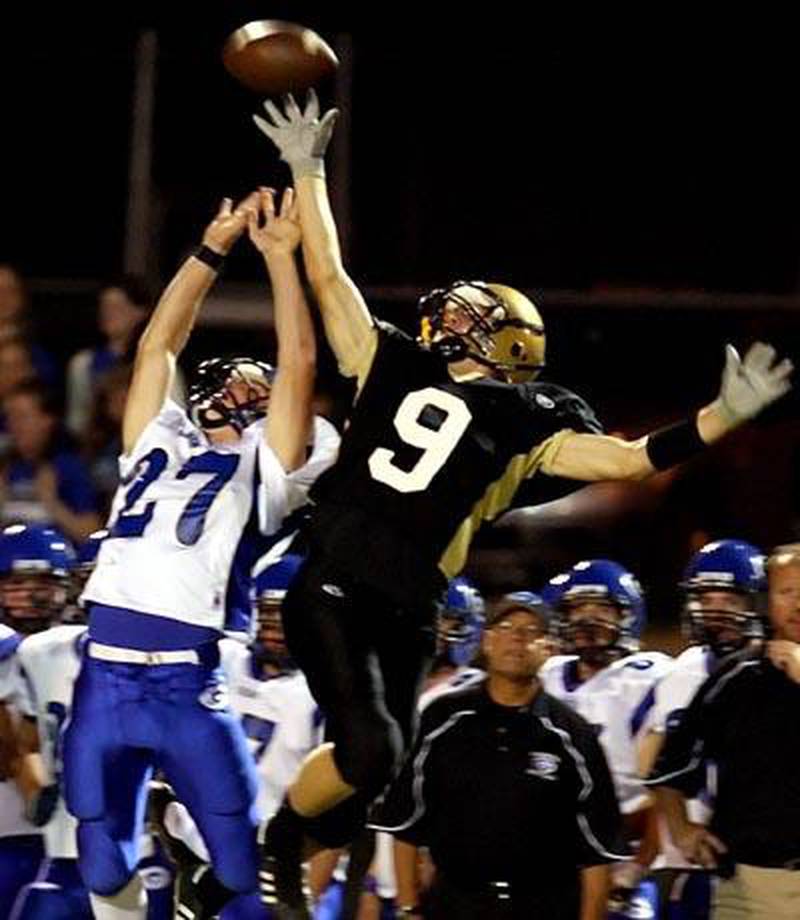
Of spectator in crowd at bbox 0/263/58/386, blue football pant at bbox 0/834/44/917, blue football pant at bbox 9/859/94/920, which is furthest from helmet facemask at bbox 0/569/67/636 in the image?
spectator in crowd at bbox 0/263/58/386

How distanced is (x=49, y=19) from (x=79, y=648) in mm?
4912

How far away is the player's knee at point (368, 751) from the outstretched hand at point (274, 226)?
4.33ft

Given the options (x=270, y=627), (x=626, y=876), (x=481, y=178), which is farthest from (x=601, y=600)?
(x=481, y=178)

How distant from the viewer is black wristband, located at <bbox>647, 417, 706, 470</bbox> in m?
7.39

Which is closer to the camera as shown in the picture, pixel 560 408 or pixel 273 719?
pixel 560 408

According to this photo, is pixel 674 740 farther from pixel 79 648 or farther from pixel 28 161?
pixel 28 161

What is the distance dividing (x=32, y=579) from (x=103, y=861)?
1.45 metres

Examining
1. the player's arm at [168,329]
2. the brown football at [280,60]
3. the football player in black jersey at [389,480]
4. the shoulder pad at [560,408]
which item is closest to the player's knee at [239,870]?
Answer: the football player in black jersey at [389,480]

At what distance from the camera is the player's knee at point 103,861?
783cm

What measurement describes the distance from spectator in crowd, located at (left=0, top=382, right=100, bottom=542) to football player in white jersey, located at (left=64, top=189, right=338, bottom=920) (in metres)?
3.42

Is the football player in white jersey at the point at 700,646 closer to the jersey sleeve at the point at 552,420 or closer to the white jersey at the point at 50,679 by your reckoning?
the jersey sleeve at the point at 552,420

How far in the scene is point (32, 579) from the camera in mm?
9055

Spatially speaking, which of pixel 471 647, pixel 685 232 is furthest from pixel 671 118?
pixel 471 647

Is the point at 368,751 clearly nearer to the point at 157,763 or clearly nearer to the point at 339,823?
the point at 339,823
